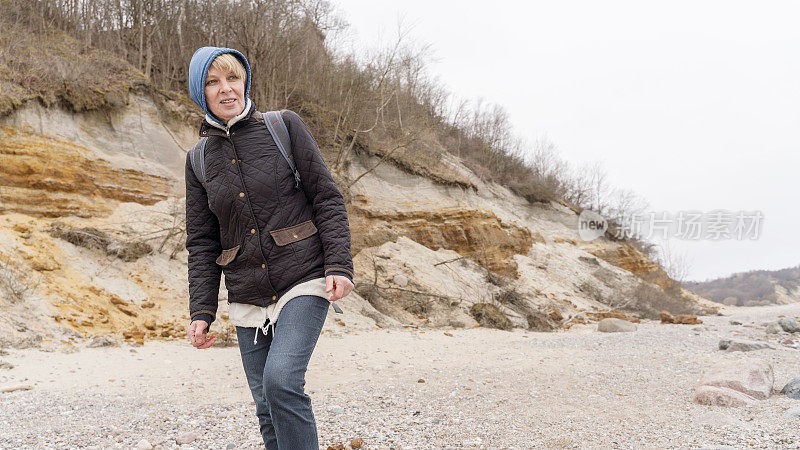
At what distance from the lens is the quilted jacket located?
2.00m

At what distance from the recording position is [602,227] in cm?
2708

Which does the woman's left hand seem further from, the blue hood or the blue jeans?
the blue hood

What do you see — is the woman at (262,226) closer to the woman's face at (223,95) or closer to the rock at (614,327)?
the woman's face at (223,95)

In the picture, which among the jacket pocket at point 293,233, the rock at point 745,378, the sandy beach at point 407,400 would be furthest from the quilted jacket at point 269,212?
the rock at point 745,378

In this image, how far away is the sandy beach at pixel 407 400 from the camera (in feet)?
11.0

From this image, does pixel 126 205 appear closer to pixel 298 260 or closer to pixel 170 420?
pixel 170 420

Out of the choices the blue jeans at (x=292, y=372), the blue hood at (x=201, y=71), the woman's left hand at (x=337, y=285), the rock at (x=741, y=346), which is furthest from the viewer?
the rock at (x=741, y=346)

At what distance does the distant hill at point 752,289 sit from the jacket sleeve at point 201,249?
34.0 meters

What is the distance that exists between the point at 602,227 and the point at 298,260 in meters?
27.7

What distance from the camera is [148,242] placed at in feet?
32.7

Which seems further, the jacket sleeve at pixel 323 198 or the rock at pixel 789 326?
the rock at pixel 789 326

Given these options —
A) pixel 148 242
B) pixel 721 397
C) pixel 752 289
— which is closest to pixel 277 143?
pixel 721 397

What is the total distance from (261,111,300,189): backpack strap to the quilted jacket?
0.07 ft

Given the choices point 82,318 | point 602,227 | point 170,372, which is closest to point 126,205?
point 82,318
